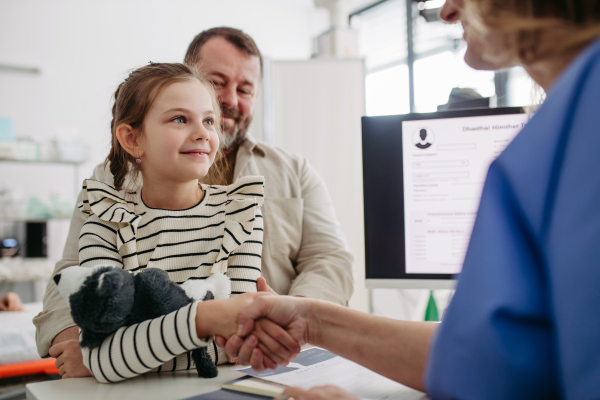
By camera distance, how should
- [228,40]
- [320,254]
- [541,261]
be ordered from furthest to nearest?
[228,40], [320,254], [541,261]

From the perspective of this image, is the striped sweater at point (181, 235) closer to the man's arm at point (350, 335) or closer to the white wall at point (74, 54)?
the man's arm at point (350, 335)

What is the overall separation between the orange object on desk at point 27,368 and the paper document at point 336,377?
1.27m

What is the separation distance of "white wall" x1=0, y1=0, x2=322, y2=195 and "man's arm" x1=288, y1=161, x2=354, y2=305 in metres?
2.21

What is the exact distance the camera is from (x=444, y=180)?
1171mm

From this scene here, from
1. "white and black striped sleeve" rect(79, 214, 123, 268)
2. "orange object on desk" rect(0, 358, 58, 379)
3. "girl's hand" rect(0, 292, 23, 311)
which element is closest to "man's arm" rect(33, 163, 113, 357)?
"white and black striped sleeve" rect(79, 214, 123, 268)

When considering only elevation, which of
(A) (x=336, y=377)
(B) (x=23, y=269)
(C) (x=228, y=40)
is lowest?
(B) (x=23, y=269)

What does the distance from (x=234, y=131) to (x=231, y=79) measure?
0.57 feet

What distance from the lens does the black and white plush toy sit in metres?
0.69

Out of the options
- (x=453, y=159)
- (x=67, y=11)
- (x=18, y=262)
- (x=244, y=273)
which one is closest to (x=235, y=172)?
(x=244, y=273)

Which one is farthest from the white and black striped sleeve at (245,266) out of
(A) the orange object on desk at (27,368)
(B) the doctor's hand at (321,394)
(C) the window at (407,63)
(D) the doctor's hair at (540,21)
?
(C) the window at (407,63)

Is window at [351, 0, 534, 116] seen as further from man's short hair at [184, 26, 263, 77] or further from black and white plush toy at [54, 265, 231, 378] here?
black and white plush toy at [54, 265, 231, 378]

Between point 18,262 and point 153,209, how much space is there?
2735mm

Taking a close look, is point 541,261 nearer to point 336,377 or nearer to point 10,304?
point 336,377

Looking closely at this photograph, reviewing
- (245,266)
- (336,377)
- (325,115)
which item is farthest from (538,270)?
(325,115)
